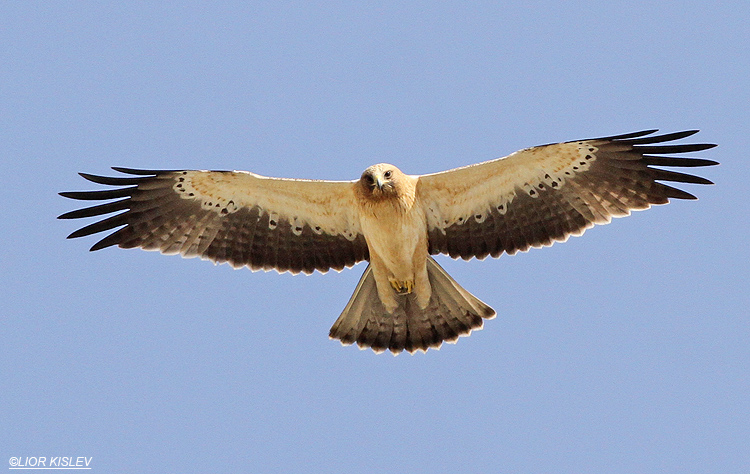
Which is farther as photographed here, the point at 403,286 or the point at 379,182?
the point at 403,286

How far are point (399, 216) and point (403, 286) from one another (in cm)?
90

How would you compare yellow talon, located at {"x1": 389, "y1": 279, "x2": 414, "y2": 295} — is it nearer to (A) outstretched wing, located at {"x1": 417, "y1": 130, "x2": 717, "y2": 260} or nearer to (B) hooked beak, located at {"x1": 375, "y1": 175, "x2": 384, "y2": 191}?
(A) outstretched wing, located at {"x1": 417, "y1": 130, "x2": 717, "y2": 260}

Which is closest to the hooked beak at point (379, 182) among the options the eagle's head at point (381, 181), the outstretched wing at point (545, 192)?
the eagle's head at point (381, 181)

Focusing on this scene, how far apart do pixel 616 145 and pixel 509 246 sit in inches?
59.0

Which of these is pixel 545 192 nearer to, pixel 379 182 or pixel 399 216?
pixel 399 216

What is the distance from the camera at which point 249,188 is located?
11234 millimetres

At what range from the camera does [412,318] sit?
11.4 m

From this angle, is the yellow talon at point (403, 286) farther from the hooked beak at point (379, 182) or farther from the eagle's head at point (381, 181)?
the hooked beak at point (379, 182)

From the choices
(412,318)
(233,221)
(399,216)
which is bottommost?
(412,318)

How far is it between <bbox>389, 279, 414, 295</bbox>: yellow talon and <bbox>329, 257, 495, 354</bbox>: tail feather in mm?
156

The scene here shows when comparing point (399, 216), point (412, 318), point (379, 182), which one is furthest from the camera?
point (412, 318)

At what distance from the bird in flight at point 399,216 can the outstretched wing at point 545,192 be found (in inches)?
0.4

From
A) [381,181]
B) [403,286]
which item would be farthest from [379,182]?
[403,286]

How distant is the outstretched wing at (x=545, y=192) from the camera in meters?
10.7
